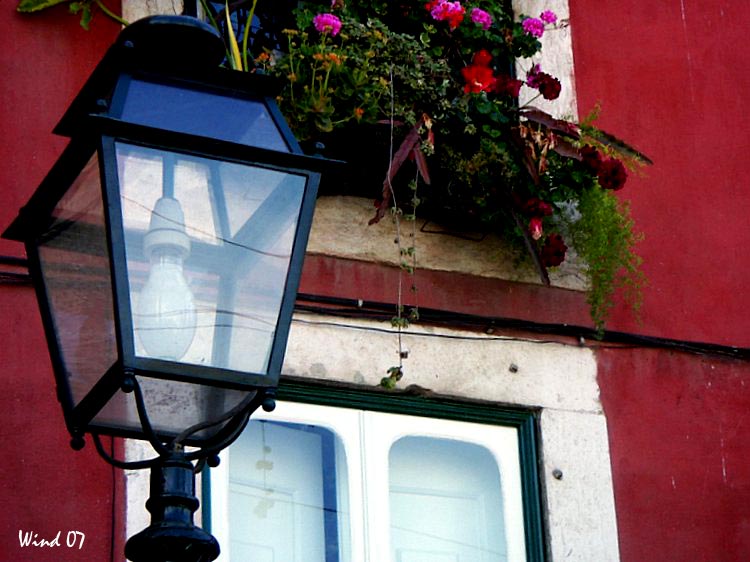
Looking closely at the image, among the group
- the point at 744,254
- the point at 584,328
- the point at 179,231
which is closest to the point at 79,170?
the point at 179,231

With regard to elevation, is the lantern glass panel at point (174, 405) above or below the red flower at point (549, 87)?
below

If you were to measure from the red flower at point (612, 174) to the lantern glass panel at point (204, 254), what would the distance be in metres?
2.15

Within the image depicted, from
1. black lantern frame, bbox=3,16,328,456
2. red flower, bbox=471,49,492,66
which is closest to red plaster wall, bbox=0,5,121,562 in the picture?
black lantern frame, bbox=3,16,328,456

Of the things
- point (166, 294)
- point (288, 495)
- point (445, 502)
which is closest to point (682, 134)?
point (445, 502)

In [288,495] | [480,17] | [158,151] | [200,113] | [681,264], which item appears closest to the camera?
[158,151]

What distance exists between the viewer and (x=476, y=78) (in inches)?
215

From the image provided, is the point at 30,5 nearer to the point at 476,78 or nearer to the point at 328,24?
the point at 328,24

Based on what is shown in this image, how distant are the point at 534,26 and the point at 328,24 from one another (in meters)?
0.84

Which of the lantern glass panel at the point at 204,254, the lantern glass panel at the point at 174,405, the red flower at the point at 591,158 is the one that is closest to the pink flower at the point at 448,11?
the red flower at the point at 591,158

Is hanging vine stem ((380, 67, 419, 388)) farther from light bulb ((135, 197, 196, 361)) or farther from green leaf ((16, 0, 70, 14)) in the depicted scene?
light bulb ((135, 197, 196, 361))

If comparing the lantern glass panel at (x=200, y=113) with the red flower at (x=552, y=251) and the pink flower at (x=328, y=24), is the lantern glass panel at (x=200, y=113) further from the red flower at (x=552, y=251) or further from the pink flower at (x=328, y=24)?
the red flower at (x=552, y=251)

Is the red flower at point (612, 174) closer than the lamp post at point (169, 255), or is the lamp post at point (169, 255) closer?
the lamp post at point (169, 255)

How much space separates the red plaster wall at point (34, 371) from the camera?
176 inches

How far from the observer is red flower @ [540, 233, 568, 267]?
5367mm
